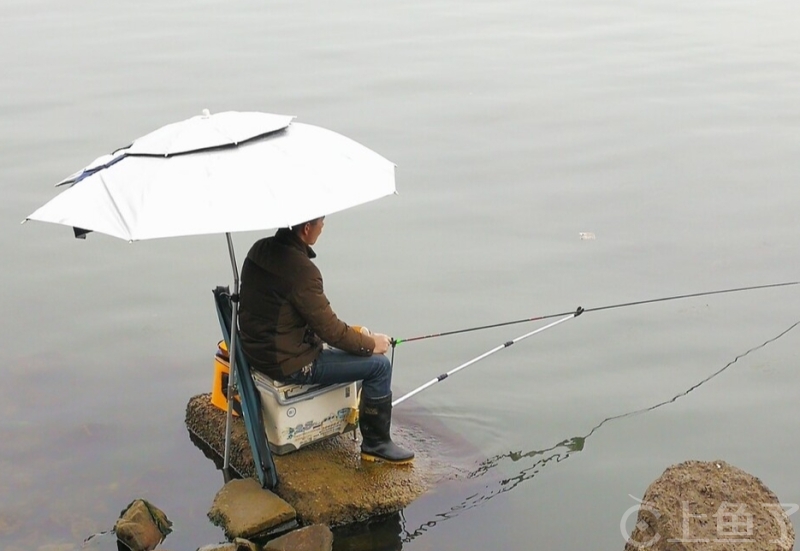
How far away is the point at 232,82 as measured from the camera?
15961mm

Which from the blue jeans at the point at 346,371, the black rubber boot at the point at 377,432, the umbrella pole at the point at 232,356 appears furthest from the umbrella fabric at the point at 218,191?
the black rubber boot at the point at 377,432

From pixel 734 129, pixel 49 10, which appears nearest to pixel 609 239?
pixel 734 129

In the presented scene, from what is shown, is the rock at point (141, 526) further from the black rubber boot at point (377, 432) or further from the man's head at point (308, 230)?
the man's head at point (308, 230)

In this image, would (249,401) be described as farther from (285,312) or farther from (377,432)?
(377,432)

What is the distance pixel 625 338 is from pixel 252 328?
3.92m

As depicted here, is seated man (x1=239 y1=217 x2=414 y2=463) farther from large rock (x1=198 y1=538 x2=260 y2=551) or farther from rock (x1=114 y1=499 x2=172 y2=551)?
rock (x1=114 y1=499 x2=172 y2=551)

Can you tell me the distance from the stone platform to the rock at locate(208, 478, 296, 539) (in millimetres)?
91

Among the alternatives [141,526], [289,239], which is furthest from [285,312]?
[141,526]

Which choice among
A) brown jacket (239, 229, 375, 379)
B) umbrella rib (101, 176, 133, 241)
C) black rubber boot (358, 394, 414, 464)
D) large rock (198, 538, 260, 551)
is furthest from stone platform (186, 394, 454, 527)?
umbrella rib (101, 176, 133, 241)

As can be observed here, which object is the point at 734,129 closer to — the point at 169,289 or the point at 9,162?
the point at 169,289

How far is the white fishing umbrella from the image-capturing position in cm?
519

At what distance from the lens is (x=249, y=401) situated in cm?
618

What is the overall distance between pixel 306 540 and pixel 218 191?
2009 millimetres

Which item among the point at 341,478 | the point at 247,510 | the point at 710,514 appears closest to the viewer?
the point at 710,514
